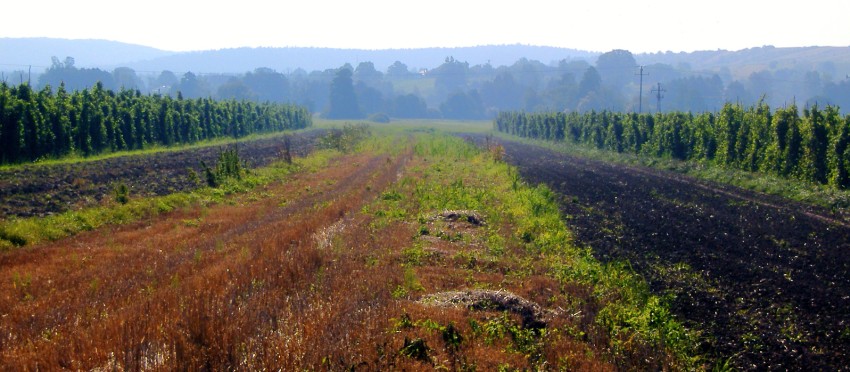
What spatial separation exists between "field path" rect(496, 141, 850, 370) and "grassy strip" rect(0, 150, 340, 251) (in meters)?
11.7

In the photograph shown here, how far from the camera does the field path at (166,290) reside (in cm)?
687

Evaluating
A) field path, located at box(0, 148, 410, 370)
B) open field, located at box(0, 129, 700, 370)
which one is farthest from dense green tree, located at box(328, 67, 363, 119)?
open field, located at box(0, 129, 700, 370)

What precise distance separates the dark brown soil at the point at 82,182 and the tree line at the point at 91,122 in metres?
3.16

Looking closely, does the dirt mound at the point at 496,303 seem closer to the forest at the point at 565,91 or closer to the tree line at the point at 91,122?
the tree line at the point at 91,122

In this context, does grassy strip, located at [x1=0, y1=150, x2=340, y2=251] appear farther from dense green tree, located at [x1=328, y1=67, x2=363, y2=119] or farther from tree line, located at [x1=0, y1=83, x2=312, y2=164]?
dense green tree, located at [x1=328, y1=67, x2=363, y2=119]

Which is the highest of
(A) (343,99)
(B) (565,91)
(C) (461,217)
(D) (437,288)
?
(B) (565,91)

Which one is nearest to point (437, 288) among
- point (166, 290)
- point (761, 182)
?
point (166, 290)

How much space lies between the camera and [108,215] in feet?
58.2

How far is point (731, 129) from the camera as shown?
34688 mm

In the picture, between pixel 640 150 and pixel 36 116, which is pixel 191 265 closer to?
pixel 36 116

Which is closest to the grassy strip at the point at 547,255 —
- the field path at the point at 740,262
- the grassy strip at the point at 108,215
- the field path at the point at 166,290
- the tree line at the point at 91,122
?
the field path at the point at 740,262

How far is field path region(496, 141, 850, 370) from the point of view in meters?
8.34

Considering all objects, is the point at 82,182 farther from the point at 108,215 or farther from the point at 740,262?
the point at 740,262

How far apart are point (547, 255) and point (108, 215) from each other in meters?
11.6
